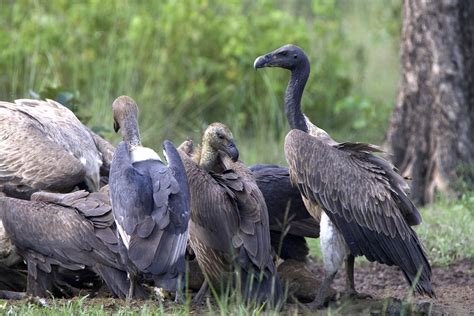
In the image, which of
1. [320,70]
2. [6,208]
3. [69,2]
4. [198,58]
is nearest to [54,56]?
[69,2]

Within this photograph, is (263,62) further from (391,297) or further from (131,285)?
(131,285)

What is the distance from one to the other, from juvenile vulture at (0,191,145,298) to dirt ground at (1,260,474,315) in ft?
0.74

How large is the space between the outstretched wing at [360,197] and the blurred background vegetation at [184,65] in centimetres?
382

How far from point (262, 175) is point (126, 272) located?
1398mm

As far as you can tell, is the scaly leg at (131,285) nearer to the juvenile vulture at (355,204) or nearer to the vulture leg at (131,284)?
the vulture leg at (131,284)

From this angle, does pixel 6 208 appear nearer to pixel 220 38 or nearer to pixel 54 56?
pixel 54 56

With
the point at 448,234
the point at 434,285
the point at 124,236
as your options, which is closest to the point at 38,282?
the point at 124,236

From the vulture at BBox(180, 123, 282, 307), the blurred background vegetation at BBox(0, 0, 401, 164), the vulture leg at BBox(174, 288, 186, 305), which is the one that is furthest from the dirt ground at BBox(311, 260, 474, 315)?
the blurred background vegetation at BBox(0, 0, 401, 164)

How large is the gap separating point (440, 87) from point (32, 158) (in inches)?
155

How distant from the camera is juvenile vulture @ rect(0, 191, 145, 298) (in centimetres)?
631

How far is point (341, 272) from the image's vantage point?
26.3 ft

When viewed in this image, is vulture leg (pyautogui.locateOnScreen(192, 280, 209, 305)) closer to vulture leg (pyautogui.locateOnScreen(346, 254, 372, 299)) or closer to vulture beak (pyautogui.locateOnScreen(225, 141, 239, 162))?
vulture beak (pyautogui.locateOnScreen(225, 141, 239, 162))

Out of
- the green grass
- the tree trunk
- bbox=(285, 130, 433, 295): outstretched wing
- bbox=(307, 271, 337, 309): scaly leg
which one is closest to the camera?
bbox=(307, 271, 337, 309): scaly leg

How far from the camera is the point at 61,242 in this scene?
20.9ft
